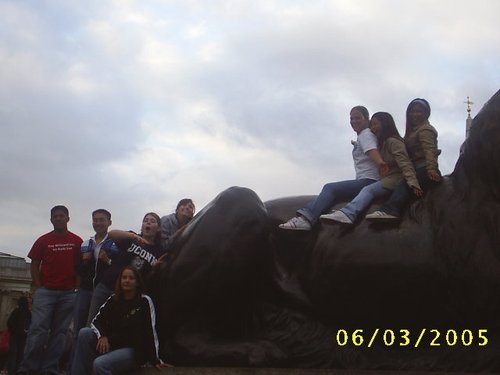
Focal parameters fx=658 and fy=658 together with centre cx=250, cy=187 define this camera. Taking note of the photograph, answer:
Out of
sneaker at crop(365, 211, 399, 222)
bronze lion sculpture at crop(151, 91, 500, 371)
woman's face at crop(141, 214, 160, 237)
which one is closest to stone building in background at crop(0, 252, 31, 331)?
woman's face at crop(141, 214, 160, 237)

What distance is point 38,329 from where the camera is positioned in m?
7.14

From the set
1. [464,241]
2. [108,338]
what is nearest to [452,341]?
[464,241]

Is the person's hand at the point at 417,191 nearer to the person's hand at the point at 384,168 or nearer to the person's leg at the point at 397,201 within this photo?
the person's leg at the point at 397,201

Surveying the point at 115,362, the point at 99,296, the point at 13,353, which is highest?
the point at 99,296

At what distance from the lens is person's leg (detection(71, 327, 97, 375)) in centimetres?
560

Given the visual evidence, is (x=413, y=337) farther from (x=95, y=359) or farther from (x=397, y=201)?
(x=95, y=359)

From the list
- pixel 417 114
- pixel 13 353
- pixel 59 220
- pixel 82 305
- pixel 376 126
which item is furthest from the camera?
pixel 13 353

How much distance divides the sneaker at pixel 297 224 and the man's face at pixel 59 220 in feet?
11.6

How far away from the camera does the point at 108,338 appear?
5.46 m

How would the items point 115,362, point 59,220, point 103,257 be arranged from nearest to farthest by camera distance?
point 115,362 < point 103,257 < point 59,220

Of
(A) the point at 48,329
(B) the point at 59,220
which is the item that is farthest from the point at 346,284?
(B) the point at 59,220

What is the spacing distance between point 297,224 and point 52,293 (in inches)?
137

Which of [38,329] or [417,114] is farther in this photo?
[38,329]

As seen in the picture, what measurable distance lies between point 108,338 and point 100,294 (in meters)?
1.22
